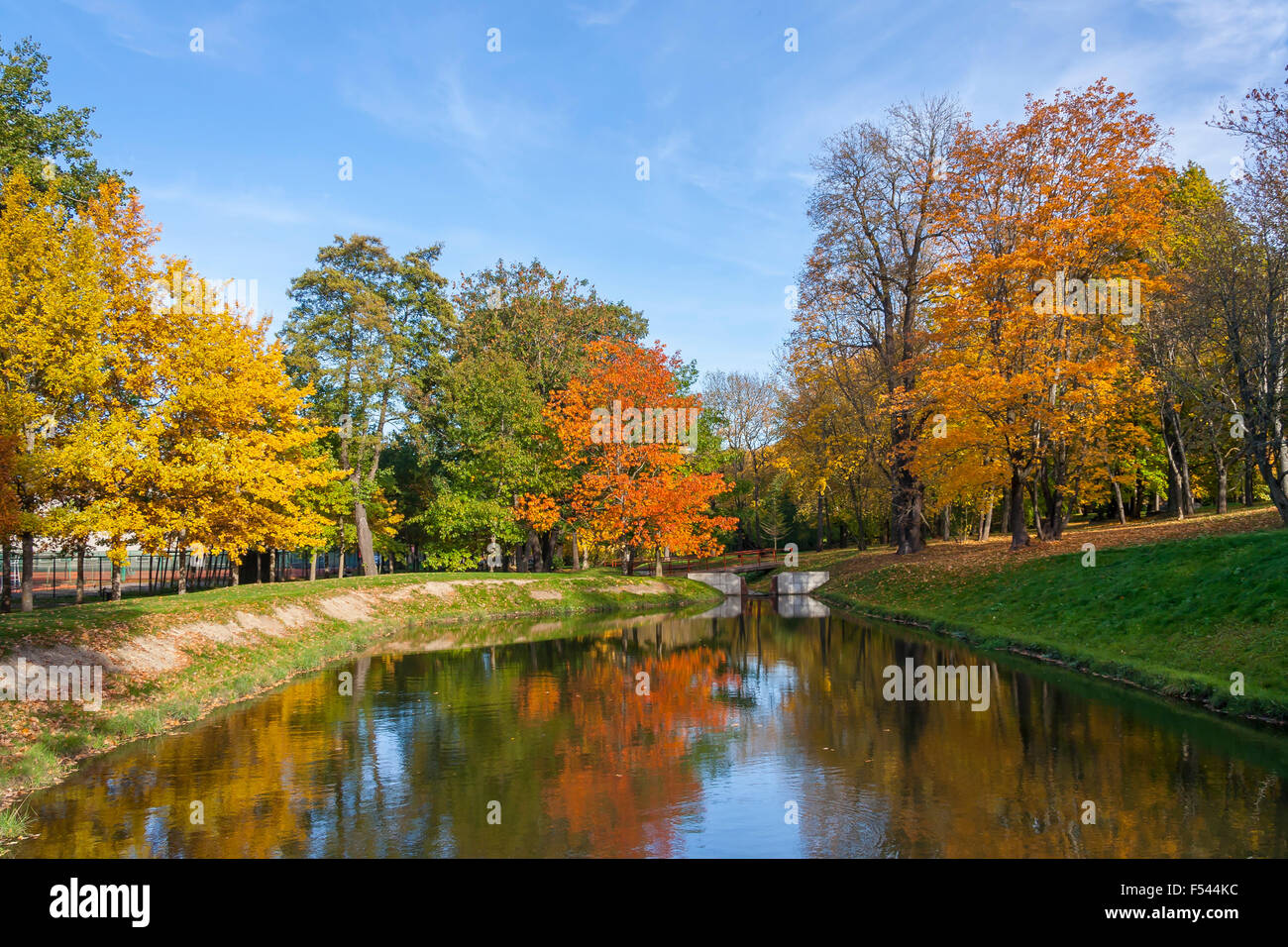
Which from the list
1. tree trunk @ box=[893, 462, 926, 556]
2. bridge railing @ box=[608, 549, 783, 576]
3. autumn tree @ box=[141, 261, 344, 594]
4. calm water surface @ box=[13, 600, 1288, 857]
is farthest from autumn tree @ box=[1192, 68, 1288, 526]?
bridge railing @ box=[608, 549, 783, 576]

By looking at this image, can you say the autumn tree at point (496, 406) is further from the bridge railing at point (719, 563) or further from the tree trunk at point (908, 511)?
the tree trunk at point (908, 511)

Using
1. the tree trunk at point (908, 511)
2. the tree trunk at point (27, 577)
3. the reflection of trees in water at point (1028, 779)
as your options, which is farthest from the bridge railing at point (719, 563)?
the reflection of trees in water at point (1028, 779)

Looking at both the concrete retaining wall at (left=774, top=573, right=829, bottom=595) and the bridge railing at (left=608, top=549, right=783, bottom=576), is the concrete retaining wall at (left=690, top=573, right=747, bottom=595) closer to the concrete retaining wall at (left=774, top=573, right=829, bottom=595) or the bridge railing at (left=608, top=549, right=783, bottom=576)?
the bridge railing at (left=608, top=549, right=783, bottom=576)

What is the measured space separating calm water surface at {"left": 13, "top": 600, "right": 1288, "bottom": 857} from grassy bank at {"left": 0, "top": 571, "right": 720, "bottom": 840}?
0.75m

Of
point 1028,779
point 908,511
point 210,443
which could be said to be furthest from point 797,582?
point 1028,779

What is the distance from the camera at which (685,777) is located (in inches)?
432

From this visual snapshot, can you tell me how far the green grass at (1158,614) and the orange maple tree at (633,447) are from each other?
14832 millimetres

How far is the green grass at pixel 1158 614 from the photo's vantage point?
14.5m

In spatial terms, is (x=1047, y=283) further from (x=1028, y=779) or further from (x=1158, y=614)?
(x=1028, y=779)

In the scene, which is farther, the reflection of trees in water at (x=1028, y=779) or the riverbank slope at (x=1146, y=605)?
the riverbank slope at (x=1146, y=605)

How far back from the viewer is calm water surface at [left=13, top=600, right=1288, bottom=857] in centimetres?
843

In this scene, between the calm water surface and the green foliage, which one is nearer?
the calm water surface
